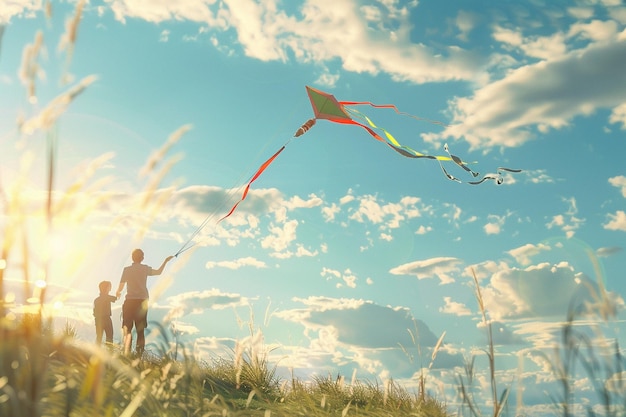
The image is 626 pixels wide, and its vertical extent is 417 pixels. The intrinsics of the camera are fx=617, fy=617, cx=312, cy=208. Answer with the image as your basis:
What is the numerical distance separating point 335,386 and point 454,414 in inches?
75.1

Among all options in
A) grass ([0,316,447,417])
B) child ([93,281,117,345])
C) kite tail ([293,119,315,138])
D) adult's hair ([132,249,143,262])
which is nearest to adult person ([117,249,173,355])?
adult's hair ([132,249,143,262])

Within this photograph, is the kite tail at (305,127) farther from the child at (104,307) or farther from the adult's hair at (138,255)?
the child at (104,307)

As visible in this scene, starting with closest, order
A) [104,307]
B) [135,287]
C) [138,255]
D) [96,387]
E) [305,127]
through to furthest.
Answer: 1. [96,387]
2. [305,127]
3. [135,287]
4. [138,255]
5. [104,307]

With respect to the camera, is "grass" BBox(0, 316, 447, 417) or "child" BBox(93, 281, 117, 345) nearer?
"grass" BBox(0, 316, 447, 417)

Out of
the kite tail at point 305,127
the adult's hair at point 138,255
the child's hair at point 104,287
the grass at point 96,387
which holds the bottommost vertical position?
the grass at point 96,387

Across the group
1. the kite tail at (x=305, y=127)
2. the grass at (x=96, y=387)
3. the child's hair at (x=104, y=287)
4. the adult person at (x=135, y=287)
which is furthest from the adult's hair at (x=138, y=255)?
the kite tail at (x=305, y=127)

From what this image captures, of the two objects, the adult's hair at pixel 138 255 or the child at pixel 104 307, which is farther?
the child at pixel 104 307

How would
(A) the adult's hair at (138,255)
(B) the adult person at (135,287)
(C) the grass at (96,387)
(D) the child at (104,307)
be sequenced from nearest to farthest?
(C) the grass at (96,387) → (B) the adult person at (135,287) → (A) the adult's hair at (138,255) → (D) the child at (104,307)

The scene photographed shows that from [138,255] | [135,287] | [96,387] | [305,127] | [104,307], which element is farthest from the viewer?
[104,307]

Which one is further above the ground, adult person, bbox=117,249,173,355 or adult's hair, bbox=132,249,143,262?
adult's hair, bbox=132,249,143,262

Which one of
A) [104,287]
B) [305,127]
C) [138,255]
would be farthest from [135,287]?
[305,127]

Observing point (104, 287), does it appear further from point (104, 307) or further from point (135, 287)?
point (135, 287)

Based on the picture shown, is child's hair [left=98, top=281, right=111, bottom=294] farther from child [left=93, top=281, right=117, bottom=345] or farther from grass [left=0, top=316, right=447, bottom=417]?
grass [left=0, top=316, right=447, bottom=417]

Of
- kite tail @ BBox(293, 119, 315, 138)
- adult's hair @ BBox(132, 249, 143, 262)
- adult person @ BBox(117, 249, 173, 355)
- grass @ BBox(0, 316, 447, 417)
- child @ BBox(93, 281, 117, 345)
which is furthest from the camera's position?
child @ BBox(93, 281, 117, 345)
